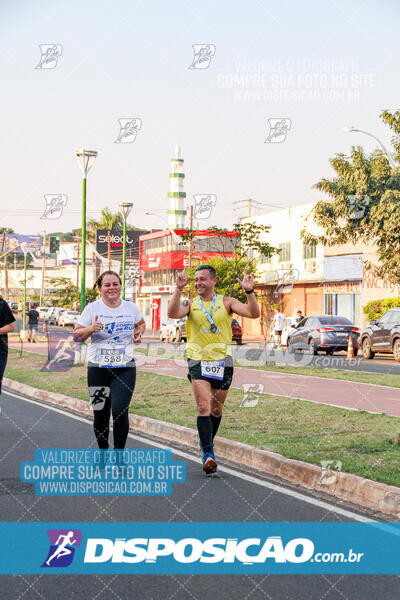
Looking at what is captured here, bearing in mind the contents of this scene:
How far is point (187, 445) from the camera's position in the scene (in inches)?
374

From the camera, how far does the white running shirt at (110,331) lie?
7469 mm

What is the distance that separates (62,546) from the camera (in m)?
5.22

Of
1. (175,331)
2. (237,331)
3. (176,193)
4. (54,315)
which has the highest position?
(176,193)

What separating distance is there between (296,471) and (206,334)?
1.50m

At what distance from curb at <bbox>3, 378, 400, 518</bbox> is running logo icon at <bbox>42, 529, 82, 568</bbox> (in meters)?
2.40

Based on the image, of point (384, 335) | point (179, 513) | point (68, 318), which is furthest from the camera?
point (68, 318)

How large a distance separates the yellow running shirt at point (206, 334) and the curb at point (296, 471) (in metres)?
1.21

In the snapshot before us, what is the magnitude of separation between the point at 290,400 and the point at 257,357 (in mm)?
14623

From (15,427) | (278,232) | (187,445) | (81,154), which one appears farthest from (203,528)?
(278,232)

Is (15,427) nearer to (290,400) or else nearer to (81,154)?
(290,400)

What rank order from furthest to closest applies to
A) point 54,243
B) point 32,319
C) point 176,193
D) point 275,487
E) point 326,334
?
point 176,193 → point 54,243 → point 32,319 → point 326,334 → point 275,487

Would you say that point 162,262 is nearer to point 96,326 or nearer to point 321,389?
point 321,389

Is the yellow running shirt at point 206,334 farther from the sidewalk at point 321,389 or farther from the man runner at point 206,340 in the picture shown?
the sidewalk at point 321,389

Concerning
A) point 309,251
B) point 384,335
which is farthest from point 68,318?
point 384,335
